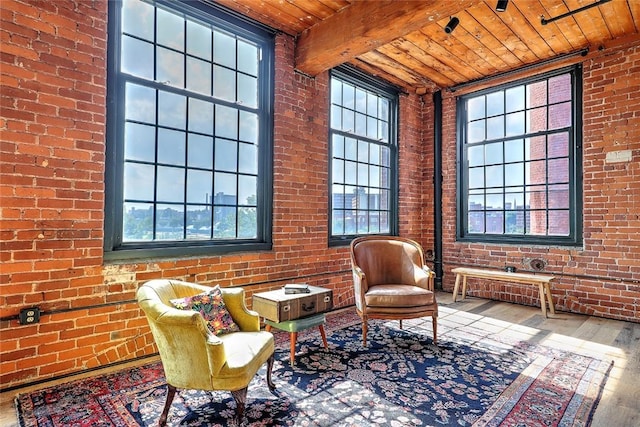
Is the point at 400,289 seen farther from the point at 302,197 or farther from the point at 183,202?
the point at 183,202

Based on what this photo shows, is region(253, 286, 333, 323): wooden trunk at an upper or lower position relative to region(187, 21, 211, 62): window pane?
lower

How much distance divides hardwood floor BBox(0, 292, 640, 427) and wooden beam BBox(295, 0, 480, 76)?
2.97 meters

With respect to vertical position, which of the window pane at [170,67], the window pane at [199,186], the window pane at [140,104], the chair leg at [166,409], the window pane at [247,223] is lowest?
the chair leg at [166,409]

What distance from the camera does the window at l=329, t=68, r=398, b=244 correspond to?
4.70 m

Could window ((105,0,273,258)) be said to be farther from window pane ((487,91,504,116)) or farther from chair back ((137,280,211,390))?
window pane ((487,91,504,116))

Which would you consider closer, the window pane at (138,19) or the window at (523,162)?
the window pane at (138,19)

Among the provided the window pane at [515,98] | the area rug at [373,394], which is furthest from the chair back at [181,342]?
the window pane at [515,98]

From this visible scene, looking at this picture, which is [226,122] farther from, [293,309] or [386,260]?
[386,260]

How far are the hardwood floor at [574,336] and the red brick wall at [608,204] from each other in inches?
12.1

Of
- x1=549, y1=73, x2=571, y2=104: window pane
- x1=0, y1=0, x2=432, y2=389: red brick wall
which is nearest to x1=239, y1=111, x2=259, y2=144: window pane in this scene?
x1=0, y1=0, x2=432, y2=389: red brick wall

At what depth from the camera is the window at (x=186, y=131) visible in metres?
2.91

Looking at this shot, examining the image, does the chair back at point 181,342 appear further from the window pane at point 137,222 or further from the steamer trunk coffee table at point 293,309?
the window pane at point 137,222

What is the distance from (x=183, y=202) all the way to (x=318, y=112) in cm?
198

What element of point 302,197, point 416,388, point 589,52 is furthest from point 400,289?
point 589,52
